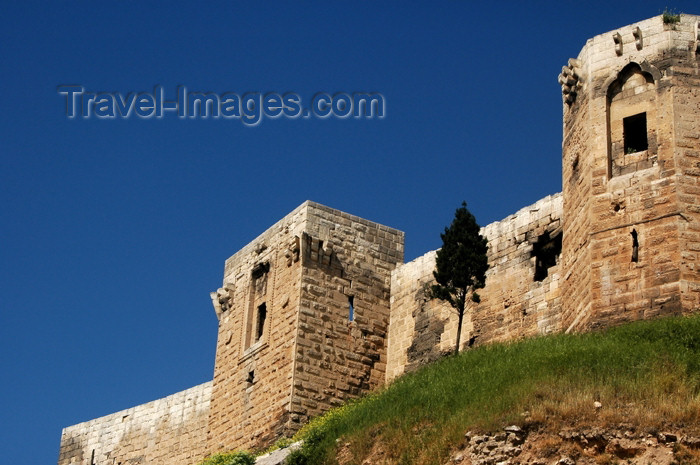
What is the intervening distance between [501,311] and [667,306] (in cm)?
485

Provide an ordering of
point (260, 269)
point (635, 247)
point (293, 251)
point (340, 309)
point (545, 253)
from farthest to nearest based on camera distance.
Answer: point (260, 269), point (293, 251), point (340, 309), point (545, 253), point (635, 247)

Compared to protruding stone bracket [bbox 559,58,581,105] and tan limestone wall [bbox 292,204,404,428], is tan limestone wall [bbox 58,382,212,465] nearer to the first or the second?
tan limestone wall [bbox 292,204,404,428]

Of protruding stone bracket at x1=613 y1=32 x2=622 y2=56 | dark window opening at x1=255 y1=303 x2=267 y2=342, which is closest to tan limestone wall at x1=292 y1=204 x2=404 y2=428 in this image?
dark window opening at x1=255 y1=303 x2=267 y2=342

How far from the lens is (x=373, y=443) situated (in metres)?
20.1

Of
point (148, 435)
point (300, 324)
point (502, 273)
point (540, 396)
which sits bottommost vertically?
point (540, 396)

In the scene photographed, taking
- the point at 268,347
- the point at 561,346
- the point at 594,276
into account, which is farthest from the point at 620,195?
the point at 268,347

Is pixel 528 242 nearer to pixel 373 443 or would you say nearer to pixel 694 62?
pixel 694 62

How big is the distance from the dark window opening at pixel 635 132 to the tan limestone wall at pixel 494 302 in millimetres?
2499

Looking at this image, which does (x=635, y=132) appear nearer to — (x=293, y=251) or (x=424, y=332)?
(x=424, y=332)

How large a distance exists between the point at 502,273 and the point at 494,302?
1.79 feet

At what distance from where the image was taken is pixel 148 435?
3334cm

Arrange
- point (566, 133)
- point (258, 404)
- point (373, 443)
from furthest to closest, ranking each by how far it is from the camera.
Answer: point (258, 404), point (566, 133), point (373, 443)

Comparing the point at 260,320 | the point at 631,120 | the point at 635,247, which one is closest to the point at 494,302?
the point at 635,247

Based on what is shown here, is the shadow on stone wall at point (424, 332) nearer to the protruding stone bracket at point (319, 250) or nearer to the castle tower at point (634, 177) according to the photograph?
the protruding stone bracket at point (319, 250)
